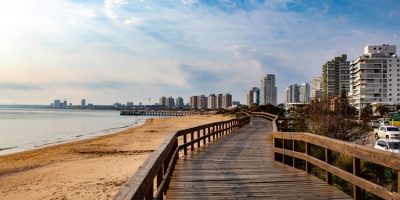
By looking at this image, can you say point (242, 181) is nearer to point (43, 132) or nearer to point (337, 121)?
point (337, 121)

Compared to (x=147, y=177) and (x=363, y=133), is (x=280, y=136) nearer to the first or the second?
(x=147, y=177)

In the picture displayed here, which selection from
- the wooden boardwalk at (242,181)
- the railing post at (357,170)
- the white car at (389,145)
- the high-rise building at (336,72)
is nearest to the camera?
the railing post at (357,170)

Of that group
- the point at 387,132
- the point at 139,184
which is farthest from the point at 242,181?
the point at 387,132

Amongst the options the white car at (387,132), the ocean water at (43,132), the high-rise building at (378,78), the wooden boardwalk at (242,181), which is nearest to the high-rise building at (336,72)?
the high-rise building at (378,78)

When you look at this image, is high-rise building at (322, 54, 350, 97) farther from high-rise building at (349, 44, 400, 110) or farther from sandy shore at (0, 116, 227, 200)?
sandy shore at (0, 116, 227, 200)

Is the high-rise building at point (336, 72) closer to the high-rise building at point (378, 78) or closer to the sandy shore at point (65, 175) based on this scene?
the high-rise building at point (378, 78)

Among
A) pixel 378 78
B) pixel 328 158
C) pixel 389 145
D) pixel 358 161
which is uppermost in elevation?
pixel 378 78

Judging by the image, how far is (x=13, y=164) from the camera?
2195 centimetres

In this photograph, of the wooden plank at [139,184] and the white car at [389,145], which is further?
the white car at [389,145]

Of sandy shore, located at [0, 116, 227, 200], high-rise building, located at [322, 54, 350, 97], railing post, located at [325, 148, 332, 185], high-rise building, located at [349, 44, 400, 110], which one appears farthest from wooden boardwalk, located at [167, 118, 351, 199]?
high-rise building, located at [322, 54, 350, 97]

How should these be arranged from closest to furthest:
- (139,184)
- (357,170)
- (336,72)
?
(139,184), (357,170), (336,72)

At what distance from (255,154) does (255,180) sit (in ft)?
15.9

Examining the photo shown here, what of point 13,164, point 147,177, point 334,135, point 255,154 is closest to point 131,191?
point 147,177

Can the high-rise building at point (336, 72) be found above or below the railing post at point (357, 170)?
above
